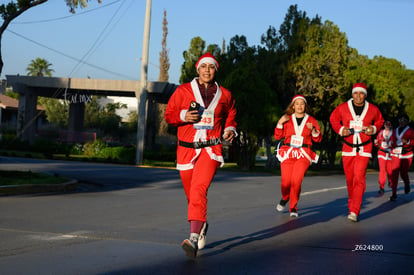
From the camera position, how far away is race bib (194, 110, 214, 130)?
7.20 metres

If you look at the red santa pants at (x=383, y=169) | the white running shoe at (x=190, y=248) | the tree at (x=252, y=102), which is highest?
the tree at (x=252, y=102)

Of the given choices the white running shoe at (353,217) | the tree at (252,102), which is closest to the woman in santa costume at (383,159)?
the white running shoe at (353,217)

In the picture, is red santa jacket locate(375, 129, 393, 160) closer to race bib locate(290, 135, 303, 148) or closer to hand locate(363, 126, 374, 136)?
hand locate(363, 126, 374, 136)

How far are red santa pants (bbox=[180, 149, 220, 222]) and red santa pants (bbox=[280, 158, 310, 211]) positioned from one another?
3.84 meters

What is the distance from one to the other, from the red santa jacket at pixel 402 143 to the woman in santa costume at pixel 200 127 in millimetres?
9713

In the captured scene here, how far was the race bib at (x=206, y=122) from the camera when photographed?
7195mm

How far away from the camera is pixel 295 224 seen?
9812 millimetres

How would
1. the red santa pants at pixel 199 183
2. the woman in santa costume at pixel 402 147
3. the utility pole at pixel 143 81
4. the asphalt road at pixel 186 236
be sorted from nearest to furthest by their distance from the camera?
the asphalt road at pixel 186 236 < the red santa pants at pixel 199 183 < the woman in santa costume at pixel 402 147 < the utility pole at pixel 143 81

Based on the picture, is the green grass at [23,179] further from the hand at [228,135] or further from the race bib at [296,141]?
the hand at [228,135]

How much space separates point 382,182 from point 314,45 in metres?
17.3

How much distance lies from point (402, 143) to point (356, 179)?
5.82 m

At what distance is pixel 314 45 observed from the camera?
109 ft

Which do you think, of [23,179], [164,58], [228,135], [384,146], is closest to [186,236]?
[228,135]

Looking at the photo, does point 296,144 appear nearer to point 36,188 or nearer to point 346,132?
point 346,132
